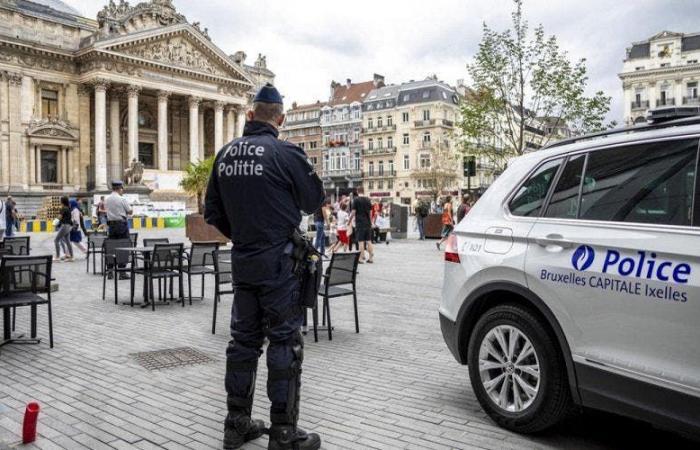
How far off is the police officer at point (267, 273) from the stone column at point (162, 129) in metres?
51.4

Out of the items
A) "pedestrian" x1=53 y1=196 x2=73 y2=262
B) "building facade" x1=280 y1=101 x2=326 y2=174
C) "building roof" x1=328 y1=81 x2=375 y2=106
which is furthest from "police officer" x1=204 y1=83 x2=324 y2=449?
"building facade" x1=280 y1=101 x2=326 y2=174

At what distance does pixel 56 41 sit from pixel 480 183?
5650cm

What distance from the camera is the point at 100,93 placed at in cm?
4756

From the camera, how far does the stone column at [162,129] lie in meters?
51.9

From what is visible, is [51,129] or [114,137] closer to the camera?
[51,129]

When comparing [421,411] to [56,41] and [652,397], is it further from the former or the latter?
[56,41]

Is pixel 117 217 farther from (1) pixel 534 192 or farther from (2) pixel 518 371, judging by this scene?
(2) pixel 518 371

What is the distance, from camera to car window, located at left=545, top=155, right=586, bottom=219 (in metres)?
3.84

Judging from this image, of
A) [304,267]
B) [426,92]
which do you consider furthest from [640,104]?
[304,267]

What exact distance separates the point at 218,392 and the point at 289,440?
1.63 meters

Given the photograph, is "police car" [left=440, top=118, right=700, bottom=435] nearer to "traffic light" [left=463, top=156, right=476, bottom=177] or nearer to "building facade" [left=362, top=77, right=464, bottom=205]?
"traffic light" [left=463, top=156, right=476, bottom=177]

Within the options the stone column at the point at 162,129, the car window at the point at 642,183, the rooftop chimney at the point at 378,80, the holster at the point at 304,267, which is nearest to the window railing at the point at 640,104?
the rooftop chimney at the point at 378,80

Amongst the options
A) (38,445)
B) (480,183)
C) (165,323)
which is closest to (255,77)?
(480,183)

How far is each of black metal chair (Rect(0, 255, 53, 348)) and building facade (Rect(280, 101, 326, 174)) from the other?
3366 inches
